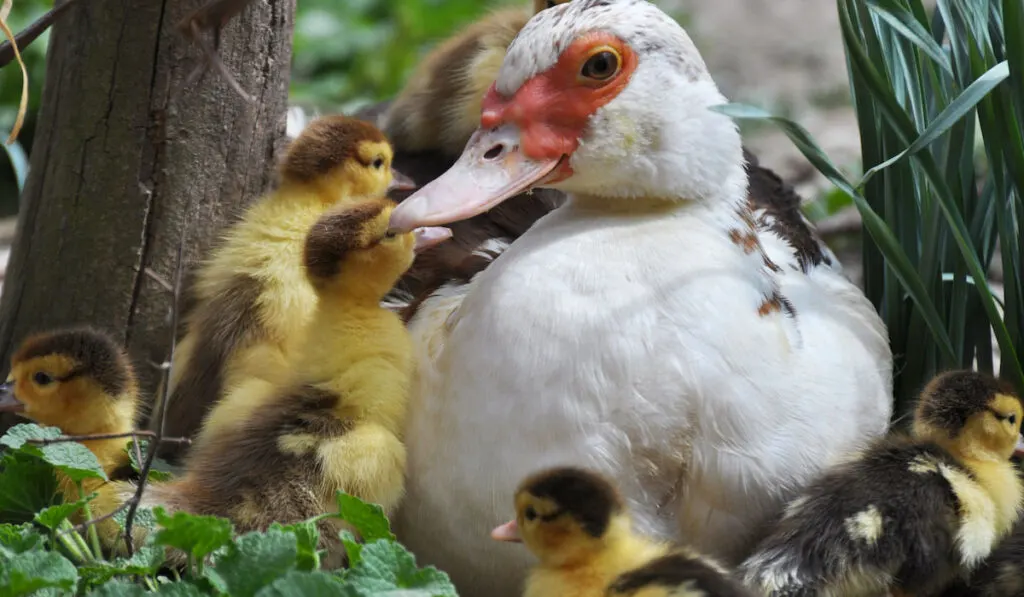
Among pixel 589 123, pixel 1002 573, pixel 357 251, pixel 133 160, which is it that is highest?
pixel 589 123

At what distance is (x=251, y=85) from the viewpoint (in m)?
3.32

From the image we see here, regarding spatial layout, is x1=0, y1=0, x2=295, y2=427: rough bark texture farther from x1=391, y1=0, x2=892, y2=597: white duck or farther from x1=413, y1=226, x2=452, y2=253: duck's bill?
x1=391, y1=0, x2=892, y2=597: white duck

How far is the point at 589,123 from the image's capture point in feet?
8.81

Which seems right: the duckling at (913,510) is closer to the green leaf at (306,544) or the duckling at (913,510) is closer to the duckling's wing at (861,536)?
the duckling's wing at (861,536)

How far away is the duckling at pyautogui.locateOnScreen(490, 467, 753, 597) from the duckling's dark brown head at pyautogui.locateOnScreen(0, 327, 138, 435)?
97 cm

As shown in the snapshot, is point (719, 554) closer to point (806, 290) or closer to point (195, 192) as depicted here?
point (806, 290)

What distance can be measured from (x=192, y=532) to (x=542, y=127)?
98 centimetres

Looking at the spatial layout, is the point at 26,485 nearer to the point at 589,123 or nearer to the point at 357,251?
the point at 357,251

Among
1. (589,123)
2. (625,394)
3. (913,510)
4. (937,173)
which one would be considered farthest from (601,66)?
(913,510)

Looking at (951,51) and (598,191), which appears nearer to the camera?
(598,191)

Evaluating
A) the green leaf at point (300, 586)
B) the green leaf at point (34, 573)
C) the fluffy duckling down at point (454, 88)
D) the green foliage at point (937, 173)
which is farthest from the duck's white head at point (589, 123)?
the fluffy duckling down at point (454, 88)

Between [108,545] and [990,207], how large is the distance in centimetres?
206

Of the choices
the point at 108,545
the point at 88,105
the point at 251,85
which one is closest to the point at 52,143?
the point at 88,105

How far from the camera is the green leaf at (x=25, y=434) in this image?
2.72m
